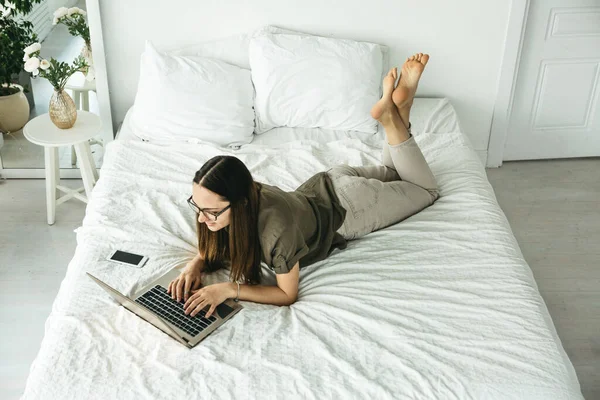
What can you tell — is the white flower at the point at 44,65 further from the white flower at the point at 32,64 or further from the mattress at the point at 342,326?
the mattress at the point at 342,326

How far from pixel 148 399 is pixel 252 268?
0.47 meters

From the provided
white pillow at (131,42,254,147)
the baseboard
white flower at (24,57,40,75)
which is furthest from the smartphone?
the baseboard

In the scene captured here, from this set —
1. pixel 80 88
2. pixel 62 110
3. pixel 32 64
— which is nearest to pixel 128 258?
pixel 62 110

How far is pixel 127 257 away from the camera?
6.75ft

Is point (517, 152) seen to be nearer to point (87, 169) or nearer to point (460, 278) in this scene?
point (460, 278)

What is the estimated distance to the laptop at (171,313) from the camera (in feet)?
5.73

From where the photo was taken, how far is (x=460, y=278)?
1990mm

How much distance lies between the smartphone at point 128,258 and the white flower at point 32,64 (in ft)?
3.96

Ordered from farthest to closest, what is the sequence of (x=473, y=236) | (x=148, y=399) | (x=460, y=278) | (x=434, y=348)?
(x=473, y=236) < (x=460, y=278) < (x=434, y=348) < (x=148, y=399)

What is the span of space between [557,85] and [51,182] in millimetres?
2534

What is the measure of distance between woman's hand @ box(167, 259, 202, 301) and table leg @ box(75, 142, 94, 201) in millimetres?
1148

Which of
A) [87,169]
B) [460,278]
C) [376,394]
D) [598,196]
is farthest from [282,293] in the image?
[598,196]

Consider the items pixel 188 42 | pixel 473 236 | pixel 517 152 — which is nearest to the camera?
pixel 473 236

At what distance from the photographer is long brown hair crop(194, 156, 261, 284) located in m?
1.69
